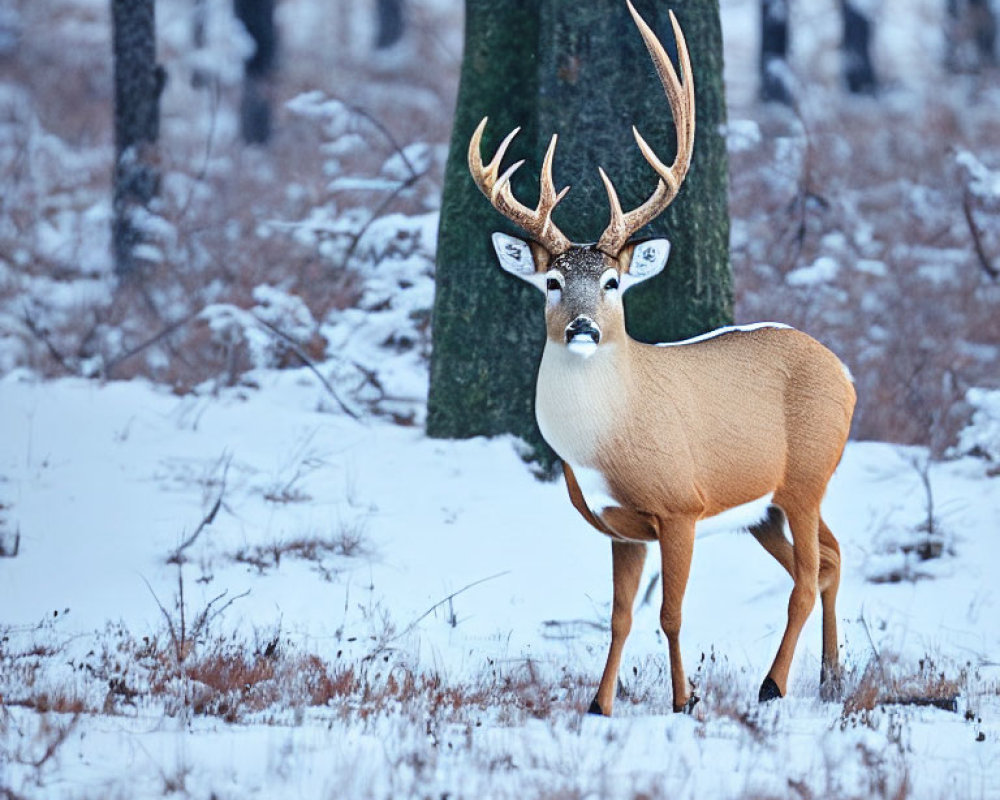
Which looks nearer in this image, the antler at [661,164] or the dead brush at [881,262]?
the antler at [661,164]

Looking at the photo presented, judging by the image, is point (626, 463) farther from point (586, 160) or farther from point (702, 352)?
point (586, 160)

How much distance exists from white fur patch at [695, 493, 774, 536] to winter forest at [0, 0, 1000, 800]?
15 cm

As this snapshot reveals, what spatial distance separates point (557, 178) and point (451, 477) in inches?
73.0


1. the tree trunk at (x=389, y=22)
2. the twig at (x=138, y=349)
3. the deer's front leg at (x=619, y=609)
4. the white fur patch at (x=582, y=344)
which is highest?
the tree trunk at (x=389, y=22)

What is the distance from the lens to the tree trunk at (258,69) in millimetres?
21516

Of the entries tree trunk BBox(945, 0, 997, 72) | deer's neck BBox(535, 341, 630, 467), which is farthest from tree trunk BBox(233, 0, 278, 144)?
deer's neck BBox(535, 341, 630, 467)

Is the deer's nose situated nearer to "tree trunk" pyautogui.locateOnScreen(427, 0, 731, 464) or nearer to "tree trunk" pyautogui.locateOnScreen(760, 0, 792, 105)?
"tree trunk" pyautogui.locateOnScreen(427, 0, 731, 464)

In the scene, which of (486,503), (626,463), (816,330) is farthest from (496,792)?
(816,330)

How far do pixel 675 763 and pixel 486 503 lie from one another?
3.74 meters

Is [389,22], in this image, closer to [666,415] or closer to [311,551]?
[311,551]

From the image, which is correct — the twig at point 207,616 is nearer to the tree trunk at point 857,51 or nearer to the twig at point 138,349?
the twig at point 138,349

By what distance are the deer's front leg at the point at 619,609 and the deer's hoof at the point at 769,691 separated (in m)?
0.59

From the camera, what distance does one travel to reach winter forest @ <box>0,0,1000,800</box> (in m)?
5.30

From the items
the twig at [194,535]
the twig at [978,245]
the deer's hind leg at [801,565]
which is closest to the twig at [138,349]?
the twig at [194,535]
